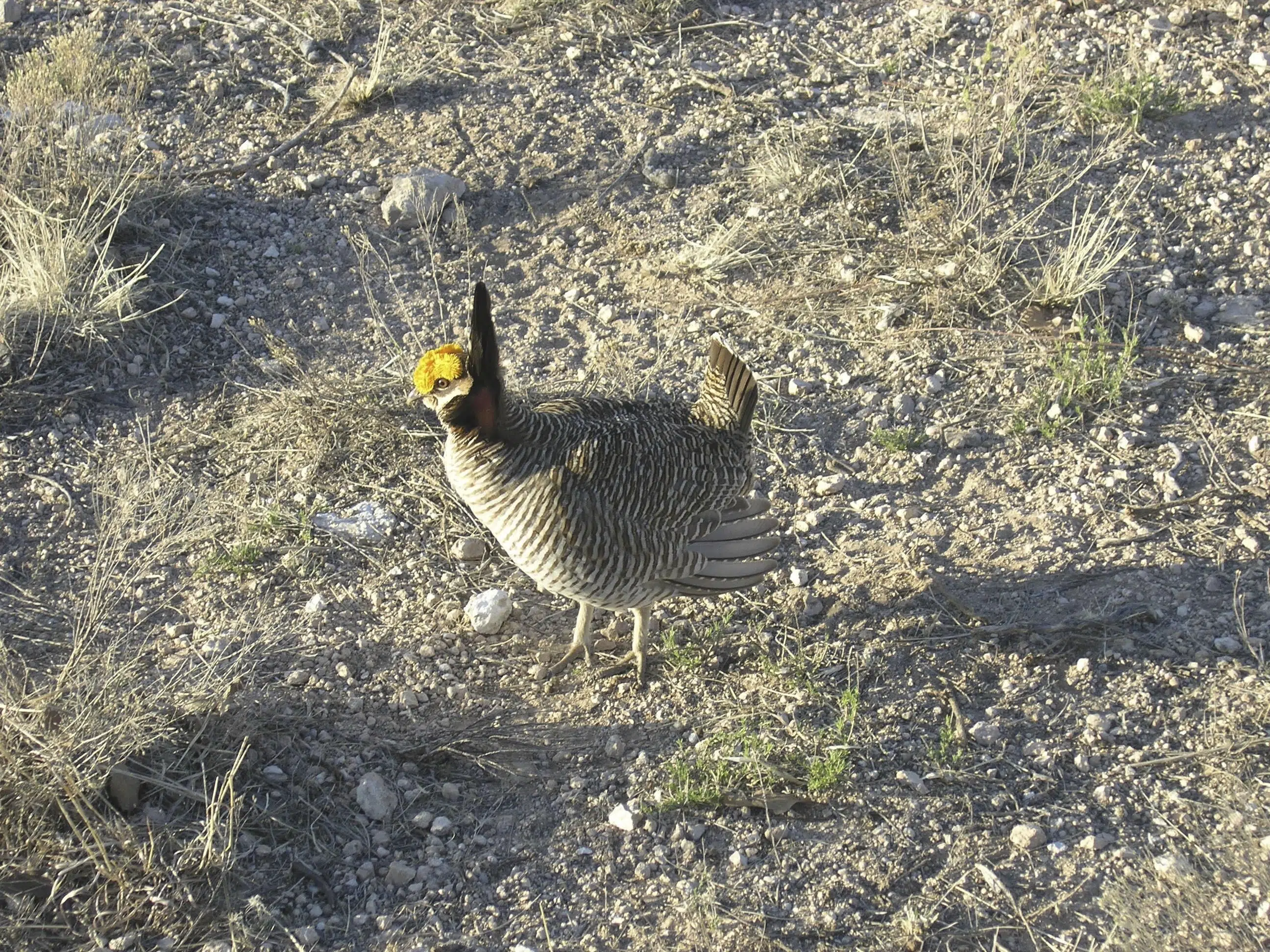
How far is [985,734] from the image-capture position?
4.08 meters

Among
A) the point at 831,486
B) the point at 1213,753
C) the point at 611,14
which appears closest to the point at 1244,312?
the point at 831,486

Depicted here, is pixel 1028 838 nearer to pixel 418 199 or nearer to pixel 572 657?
pixel 572 657

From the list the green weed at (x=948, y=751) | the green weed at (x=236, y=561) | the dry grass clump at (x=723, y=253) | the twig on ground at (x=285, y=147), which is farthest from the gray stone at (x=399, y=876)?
the twig on ground at (x=285, y=147)

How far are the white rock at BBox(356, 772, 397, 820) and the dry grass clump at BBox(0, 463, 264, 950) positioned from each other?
414mm

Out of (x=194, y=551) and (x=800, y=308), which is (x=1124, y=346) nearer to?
(x=800, y=308)

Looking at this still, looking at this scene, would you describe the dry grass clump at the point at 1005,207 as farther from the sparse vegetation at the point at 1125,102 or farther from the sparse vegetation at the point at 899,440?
the sparse vegetation at the point at 899,440

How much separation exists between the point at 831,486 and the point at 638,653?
1171 mm

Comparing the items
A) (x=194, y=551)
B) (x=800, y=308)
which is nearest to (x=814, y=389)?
(x=800, y=308)

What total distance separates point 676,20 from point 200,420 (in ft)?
12.8

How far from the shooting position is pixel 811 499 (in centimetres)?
515

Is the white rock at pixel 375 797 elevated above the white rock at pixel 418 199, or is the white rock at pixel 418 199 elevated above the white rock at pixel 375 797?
the white rock at pixel 418 199

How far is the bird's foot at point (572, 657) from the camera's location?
4.64 metres

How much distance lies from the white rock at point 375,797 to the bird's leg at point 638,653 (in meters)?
1.00

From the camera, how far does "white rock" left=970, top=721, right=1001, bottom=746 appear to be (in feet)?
13.4
